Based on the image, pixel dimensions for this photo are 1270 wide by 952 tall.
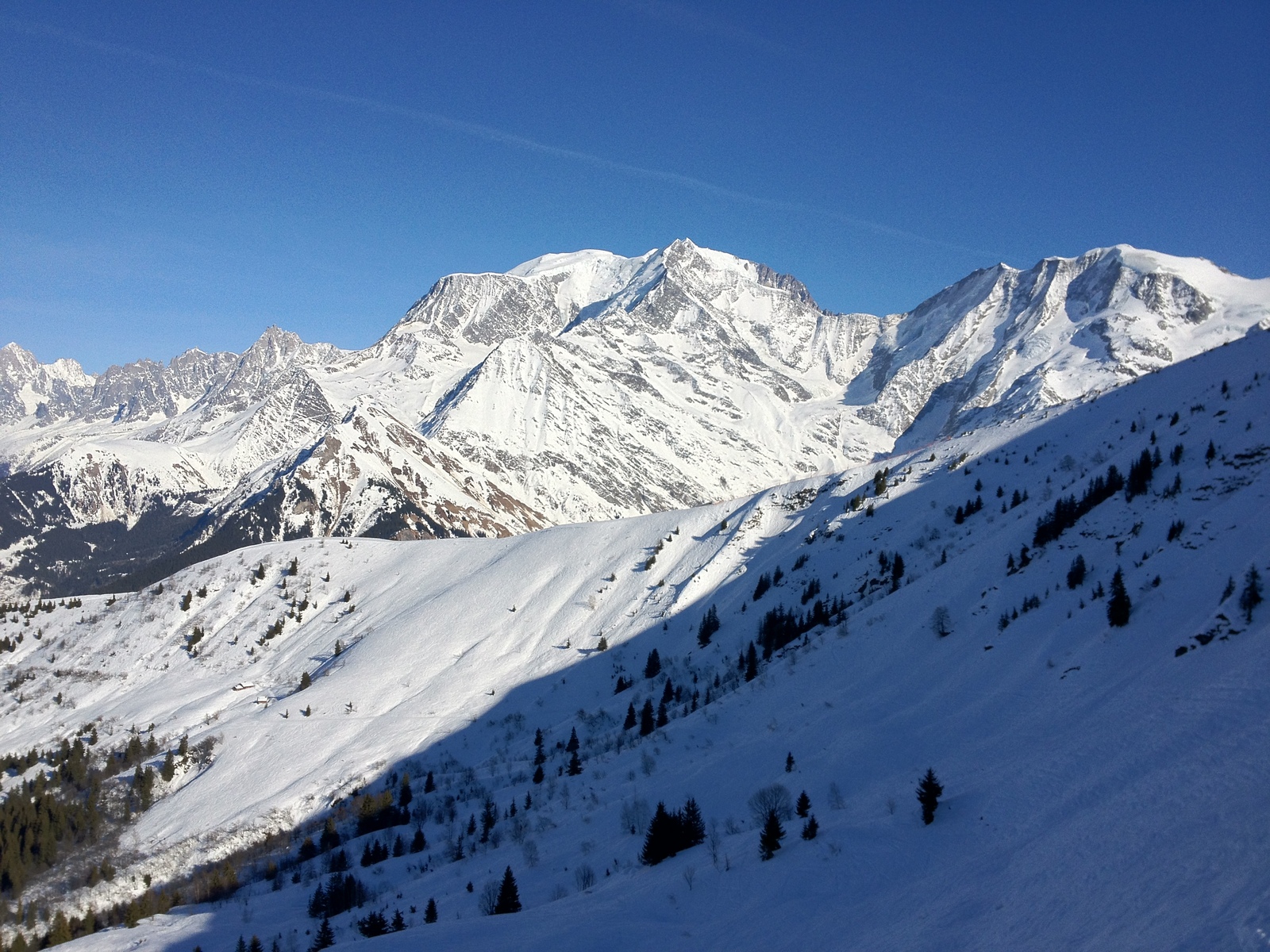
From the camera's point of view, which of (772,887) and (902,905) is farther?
(772,887)

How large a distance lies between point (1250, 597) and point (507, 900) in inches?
1091

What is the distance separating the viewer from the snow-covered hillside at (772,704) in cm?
1658

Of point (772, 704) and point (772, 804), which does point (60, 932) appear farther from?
point (772, 804)

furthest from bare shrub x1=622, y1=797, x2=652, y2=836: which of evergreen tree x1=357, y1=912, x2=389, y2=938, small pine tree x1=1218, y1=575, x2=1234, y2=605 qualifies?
small pine tree x1=1218, y1=575, x2=1234, y2=605

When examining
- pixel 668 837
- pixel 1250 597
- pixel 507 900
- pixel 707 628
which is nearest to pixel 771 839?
pixel 668 837

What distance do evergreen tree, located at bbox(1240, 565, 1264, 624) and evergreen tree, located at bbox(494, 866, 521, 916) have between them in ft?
86.7

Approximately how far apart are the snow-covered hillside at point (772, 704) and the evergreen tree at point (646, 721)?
1.84 m

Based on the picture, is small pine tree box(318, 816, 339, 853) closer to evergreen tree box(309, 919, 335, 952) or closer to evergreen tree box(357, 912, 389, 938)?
evergreen tree box(309, 919, 335, 952)

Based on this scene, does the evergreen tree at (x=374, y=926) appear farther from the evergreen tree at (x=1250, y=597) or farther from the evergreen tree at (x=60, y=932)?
the evergreen tree at (x=60, y=932)

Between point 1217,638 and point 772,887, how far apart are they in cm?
1633

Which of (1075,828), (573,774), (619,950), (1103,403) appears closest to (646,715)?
(573,774)

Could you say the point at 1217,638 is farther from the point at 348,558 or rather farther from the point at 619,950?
the point at 348,558

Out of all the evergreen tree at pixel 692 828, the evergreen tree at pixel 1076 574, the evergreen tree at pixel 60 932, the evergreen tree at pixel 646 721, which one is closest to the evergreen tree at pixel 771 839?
the evergreen tree at pixel 692 828

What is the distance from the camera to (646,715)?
2494 inches
